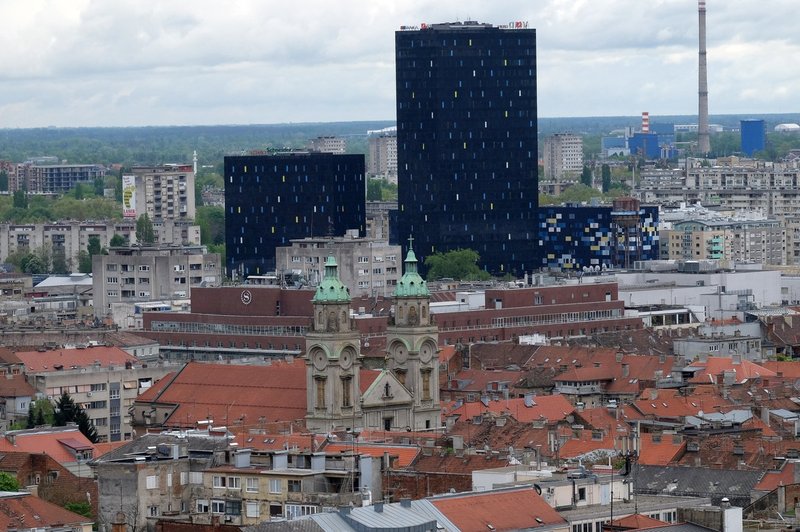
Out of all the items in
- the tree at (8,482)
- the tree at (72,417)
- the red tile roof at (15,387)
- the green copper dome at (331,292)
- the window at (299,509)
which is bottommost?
the tree at (72,417)

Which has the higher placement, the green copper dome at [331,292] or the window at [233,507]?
the green copper dome at [331,292]

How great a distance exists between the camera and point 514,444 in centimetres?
11319

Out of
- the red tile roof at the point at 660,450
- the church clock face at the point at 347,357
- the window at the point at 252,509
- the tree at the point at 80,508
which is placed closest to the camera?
the window at the point at 252,509

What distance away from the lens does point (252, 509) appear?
292 ft

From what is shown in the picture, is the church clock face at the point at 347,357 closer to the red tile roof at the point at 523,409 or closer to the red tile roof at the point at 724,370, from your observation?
the red tile roof at the point at 523,409

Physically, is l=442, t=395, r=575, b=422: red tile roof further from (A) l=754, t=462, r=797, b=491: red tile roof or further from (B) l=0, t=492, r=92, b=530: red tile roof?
(B) l=0, t=492, r=92, b=530: red tile roof

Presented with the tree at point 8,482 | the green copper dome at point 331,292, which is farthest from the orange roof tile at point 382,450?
the green copper dome at point 331,292

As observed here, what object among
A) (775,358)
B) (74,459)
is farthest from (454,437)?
(775,358)

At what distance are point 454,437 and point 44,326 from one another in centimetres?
8636

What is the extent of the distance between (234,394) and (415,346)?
9530mm

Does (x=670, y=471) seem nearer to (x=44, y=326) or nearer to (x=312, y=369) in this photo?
(x=312, y=369)

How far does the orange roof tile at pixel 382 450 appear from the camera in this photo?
98312 mm

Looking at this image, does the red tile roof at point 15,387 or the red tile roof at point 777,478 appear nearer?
the red tile roof at point 777,478

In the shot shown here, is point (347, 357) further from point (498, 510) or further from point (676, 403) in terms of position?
point (498, 510)
